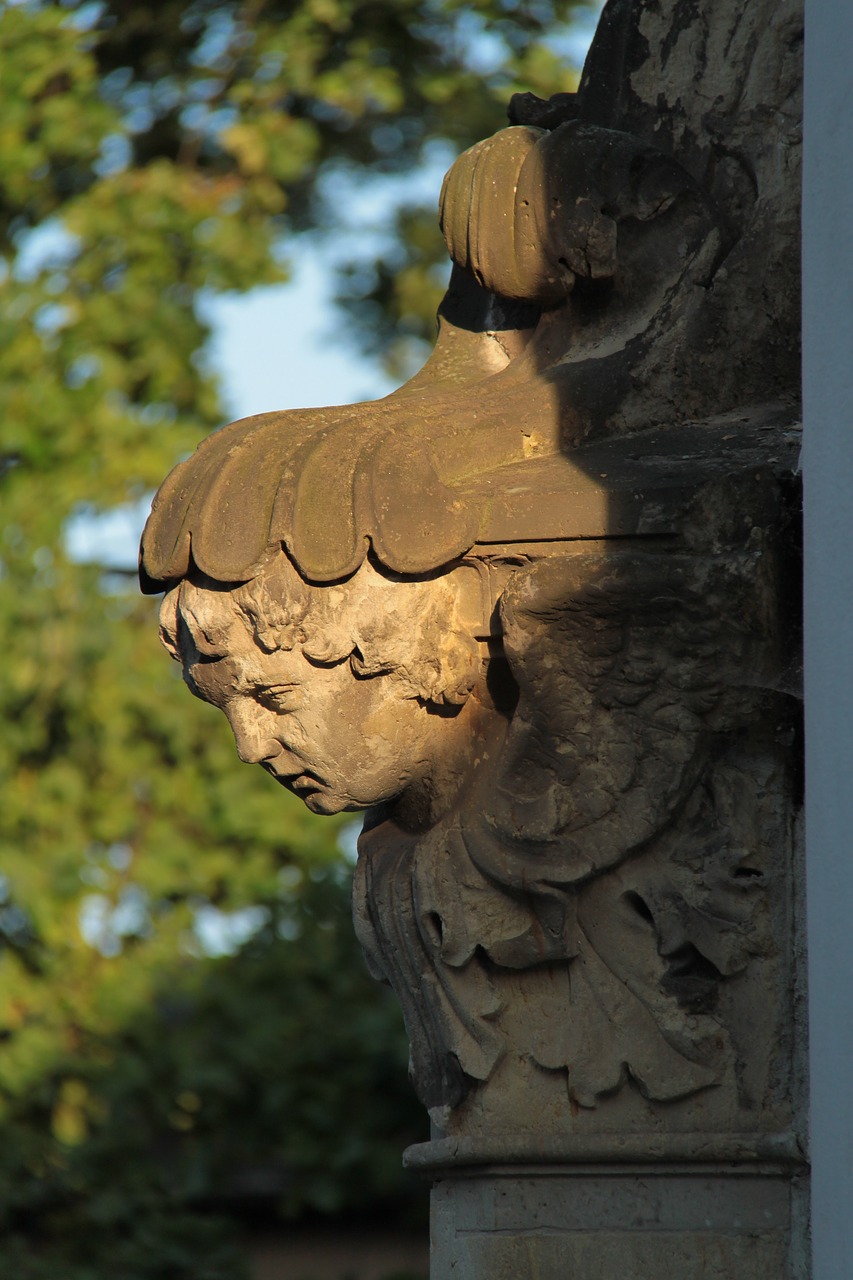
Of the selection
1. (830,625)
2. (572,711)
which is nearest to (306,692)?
(572,711)

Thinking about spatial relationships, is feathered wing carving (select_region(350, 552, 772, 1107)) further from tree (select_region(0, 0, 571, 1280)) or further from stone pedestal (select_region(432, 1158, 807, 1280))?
tree (select_region(0, 0, 571, 1280))

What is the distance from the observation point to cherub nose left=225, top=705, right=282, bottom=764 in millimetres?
1667

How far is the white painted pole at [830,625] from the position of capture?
4.30 ft

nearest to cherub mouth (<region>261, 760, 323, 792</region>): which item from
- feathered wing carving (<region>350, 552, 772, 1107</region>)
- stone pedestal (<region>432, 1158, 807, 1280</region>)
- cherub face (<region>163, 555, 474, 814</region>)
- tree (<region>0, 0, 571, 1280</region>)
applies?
cherub face (<region>163, 555, 474, 814</region>)

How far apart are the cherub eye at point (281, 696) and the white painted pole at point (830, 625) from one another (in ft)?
1.73

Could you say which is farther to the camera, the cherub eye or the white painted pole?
the cherub eye

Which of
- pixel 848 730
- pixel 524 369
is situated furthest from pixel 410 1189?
pixel 848 730

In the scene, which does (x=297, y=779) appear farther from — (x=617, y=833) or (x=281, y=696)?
(x=617, y=833)

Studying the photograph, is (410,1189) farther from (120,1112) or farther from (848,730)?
(848,730)

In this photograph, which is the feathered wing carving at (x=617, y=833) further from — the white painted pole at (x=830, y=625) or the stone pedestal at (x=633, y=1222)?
the white painted pole at (x=830, y=625)

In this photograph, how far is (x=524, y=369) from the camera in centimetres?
188

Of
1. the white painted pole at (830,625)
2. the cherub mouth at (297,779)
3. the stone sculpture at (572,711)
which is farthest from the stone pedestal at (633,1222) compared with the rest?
Result: the cherub mouth at (297,779)

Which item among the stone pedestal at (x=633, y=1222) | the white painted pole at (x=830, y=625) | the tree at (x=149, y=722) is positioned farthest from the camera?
the tree at (x=149, y=722)

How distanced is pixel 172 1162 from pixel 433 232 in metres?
4.27
